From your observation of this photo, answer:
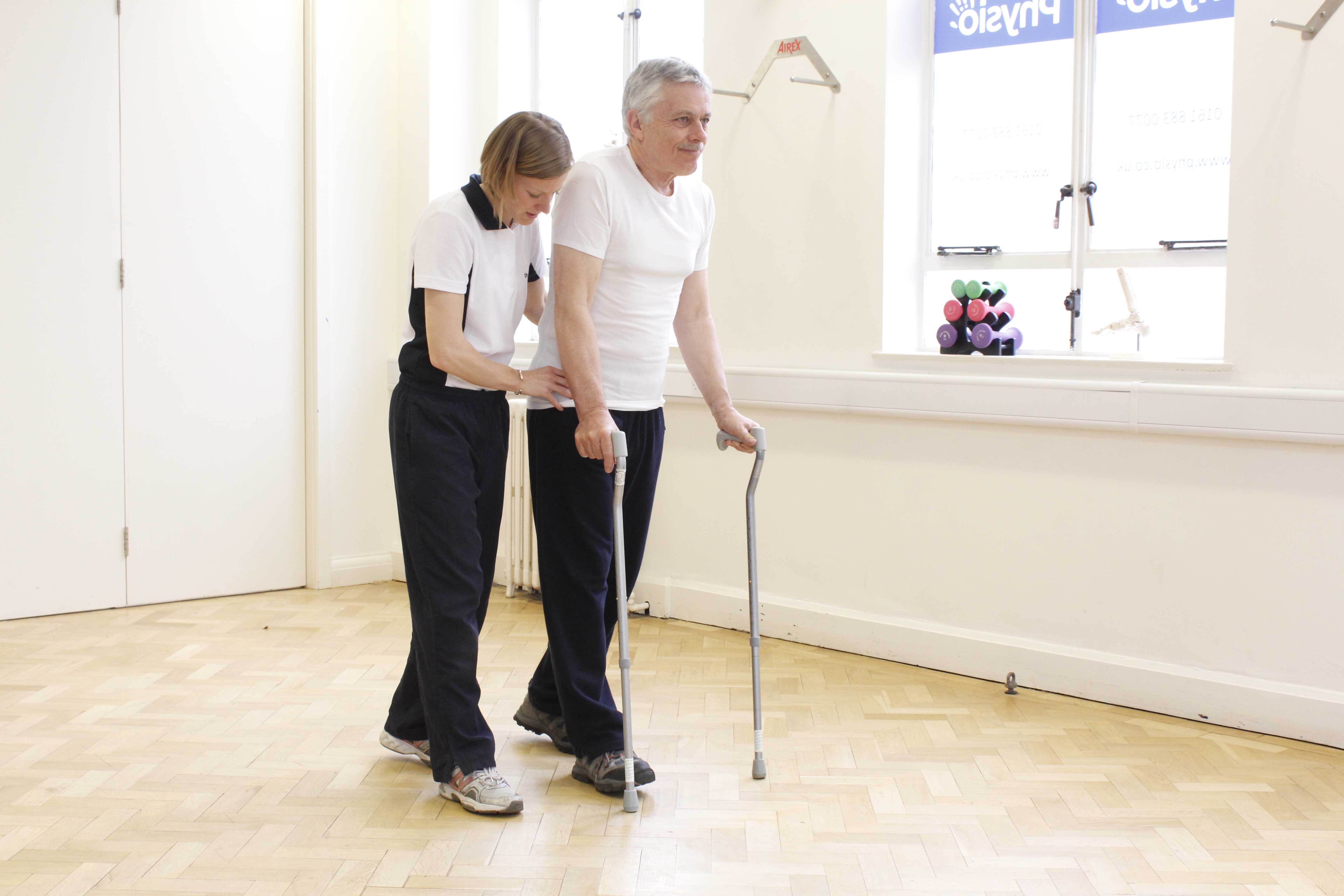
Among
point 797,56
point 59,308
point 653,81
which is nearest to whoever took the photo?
point 653,81

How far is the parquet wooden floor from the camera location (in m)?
2.29

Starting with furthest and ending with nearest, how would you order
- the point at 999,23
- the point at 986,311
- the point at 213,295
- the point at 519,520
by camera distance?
the point at 519,520 → the point at 213,295 → the point at 999,23 → the point at 986,311

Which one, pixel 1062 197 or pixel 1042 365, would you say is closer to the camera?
pixel 1042 365

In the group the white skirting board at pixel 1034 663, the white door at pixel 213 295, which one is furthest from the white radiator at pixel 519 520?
the white door at pixel 213 295

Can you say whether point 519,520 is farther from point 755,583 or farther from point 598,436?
point 598,436

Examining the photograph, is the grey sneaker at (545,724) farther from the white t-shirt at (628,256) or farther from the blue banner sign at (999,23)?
the blue banner sign at (999,23)

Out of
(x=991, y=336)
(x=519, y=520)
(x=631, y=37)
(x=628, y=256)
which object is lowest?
(x=519, y=520)

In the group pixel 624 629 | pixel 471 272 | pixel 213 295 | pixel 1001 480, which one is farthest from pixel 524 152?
pixel 213 295

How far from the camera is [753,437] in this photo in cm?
279

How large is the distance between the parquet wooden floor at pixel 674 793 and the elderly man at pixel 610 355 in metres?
0.30

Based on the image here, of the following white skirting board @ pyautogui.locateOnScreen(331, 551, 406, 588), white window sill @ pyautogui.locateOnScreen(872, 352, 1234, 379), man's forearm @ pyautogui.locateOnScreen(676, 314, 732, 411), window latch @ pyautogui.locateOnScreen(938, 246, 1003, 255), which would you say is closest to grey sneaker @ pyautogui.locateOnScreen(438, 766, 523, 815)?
man's forearm @ pyautogui.locateOnScreen(676, 314, 732, 411)

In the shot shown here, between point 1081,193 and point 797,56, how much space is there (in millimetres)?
1028

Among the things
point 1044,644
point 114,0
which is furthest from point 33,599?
point 1044,644

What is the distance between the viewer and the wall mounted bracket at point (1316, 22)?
2914 mm
